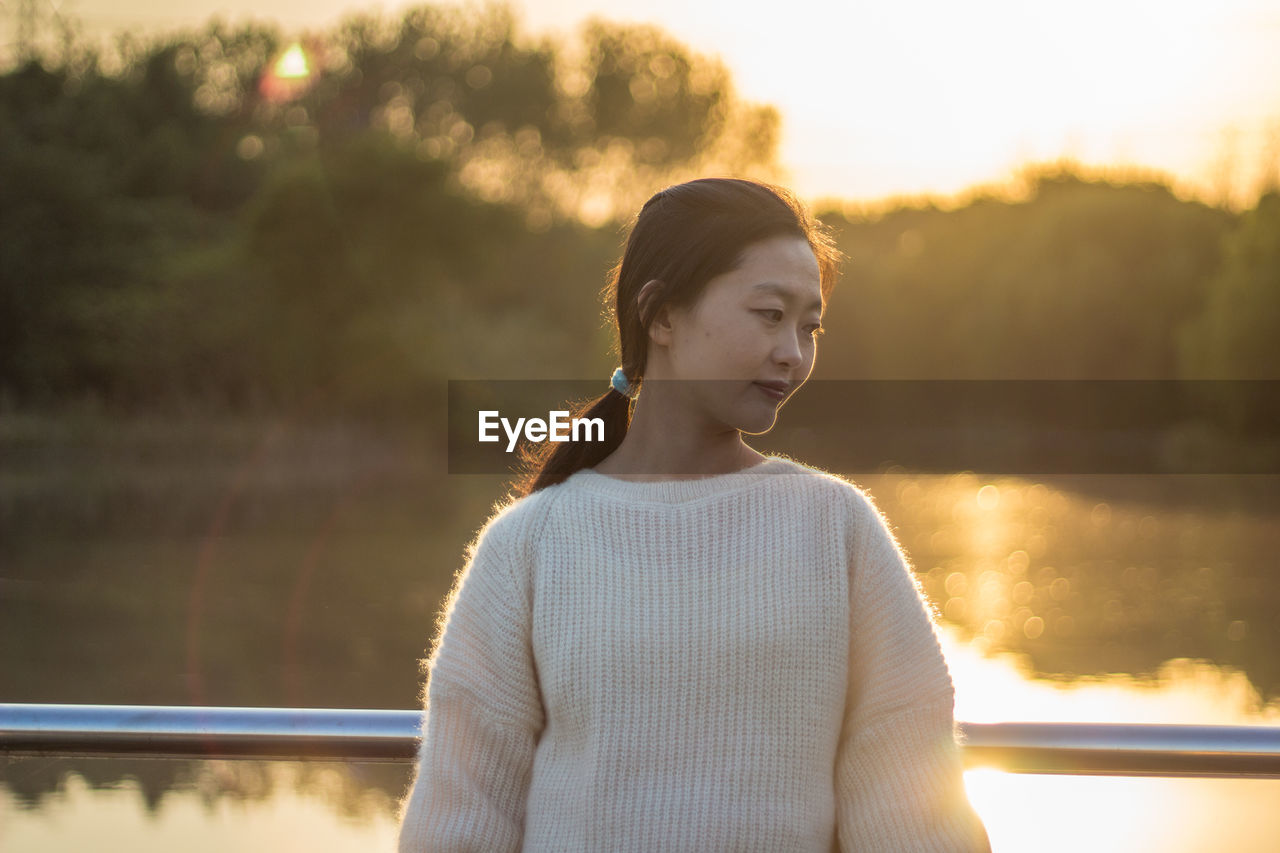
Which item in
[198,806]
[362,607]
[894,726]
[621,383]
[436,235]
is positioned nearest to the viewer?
[894,726]

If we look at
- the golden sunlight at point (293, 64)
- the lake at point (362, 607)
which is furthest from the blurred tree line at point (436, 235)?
the lake at point (362, 607)

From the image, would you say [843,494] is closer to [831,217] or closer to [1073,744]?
[1073,744]

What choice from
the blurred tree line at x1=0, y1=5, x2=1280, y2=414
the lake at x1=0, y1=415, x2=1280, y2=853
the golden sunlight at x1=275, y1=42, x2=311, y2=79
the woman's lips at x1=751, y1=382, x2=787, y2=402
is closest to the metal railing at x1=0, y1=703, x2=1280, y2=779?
the lake at x1=0, y1=415, x2=1280, y2=853

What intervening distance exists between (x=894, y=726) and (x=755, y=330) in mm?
325

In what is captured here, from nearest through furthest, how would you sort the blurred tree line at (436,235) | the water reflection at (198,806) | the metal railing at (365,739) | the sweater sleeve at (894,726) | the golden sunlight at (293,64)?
the sweater sleeve at (894,726) → the metal railing at (365,739) → the water reflection at (198,806) → the blurred tree line at (436,235) → the golden sunlight at (293,64)

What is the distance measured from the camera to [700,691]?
3.61 feet

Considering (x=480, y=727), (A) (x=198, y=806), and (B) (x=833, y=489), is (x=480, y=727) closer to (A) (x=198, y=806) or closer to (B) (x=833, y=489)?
(B) (x=833, y=489)

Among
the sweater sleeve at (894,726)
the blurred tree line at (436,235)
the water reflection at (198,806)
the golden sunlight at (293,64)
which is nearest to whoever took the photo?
the sweater sleeve at (894,726)

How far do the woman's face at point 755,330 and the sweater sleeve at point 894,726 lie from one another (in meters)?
0.12

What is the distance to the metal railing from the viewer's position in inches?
46.9

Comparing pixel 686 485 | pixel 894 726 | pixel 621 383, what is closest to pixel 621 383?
pixel 621 383

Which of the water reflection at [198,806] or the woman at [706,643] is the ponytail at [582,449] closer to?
the woman at [706,643]

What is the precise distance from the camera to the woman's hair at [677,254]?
1.13 m

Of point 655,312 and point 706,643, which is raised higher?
point 655,312
